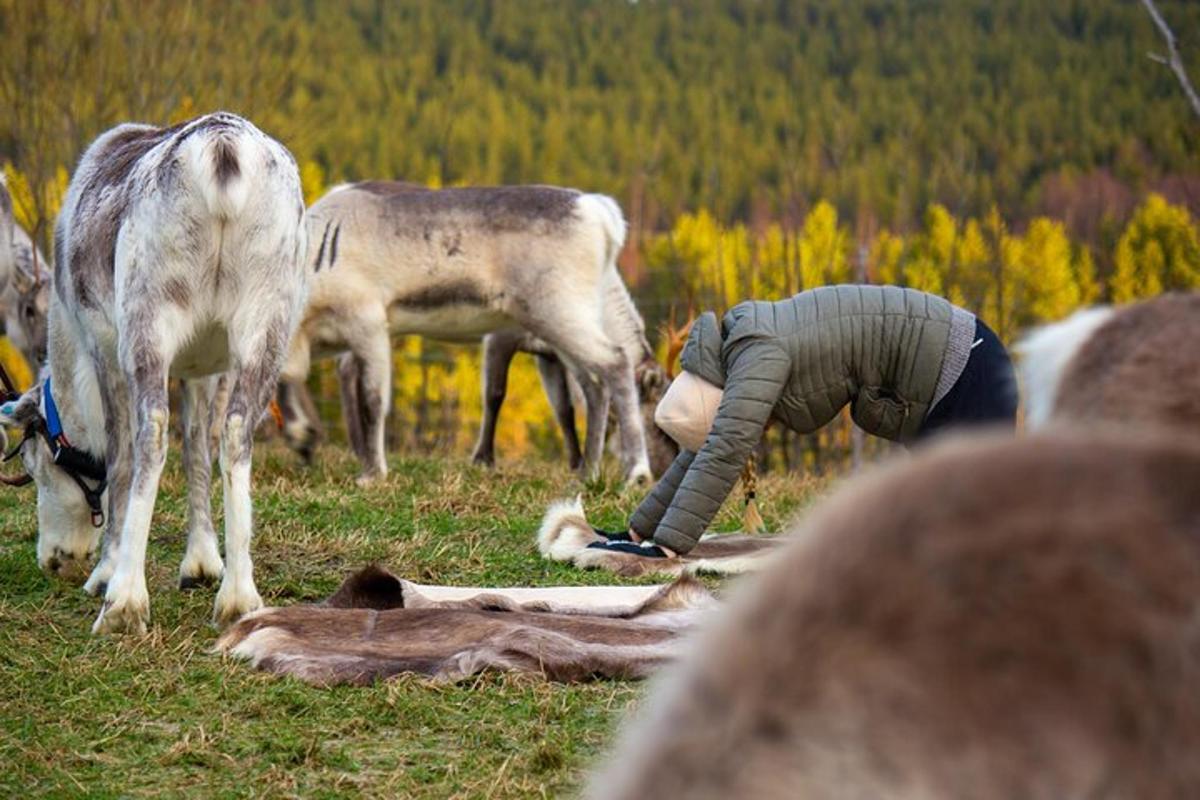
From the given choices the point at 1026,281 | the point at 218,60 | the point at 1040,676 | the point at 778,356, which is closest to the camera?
the point at 1040,676

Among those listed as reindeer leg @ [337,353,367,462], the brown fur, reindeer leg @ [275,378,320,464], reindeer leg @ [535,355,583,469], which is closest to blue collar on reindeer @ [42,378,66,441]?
reindeer leg @ [275,378,320,464]

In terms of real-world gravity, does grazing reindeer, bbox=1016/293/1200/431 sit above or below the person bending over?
above

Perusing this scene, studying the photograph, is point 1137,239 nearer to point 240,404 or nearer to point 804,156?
point 804,156

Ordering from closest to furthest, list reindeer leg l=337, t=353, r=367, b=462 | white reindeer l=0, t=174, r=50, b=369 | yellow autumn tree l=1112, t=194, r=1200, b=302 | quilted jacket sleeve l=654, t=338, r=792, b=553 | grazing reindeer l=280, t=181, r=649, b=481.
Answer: quilted jacket sleeve l=654, t=338, r=792, b=553
white reindeer l=0, t=174, r=50, b=369
grazing reindeer l=280, t=181, r=649, b=481
reindeer leg l=337, t=353, r=367, b=462
yellow autumn tree l=1112, t=194, r=1200, b=302

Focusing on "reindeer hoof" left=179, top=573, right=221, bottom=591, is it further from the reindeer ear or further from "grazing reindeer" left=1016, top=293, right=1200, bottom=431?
"grazing reindeer" left=1016, top=293, right=1200, bottom=431

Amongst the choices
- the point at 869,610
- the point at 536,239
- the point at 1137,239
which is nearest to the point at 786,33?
the point at 1137,239

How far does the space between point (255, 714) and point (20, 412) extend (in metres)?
2.59

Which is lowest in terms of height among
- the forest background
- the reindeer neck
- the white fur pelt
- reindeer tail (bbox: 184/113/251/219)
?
the forest background

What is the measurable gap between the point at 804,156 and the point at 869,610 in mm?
13635

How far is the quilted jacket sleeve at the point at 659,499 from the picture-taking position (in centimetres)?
622

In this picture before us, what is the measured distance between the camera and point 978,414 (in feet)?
18.4

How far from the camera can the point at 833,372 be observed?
5625 mm

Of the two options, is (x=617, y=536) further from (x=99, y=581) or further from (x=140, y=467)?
(x=140, y=467)

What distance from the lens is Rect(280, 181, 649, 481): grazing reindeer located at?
33.3 ft
